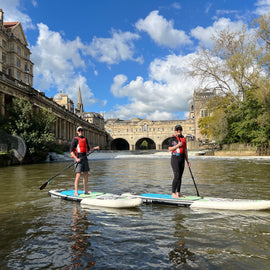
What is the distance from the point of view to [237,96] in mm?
32438

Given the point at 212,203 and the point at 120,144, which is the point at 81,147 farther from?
the point at 120,144

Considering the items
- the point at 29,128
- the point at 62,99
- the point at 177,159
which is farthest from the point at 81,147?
the point at 62,99

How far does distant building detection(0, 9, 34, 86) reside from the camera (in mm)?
Answer: 39938

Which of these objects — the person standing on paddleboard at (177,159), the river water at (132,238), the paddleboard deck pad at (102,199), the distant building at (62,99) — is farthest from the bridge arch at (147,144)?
the river water at (132,238)

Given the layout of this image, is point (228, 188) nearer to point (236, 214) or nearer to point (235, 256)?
point (236, 214)

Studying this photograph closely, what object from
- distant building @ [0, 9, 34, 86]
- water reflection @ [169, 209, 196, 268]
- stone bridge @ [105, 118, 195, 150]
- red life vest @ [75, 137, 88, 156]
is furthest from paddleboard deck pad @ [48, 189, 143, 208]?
stone bridge @ [105, 118, 195, 150]

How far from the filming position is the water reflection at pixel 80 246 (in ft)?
10.3

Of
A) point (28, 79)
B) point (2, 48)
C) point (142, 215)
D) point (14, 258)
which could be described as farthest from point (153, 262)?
point (28, 79)

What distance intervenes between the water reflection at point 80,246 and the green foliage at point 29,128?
60.8 ft

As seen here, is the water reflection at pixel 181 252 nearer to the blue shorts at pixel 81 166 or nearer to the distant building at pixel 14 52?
the blue shorts at pixel 81 166

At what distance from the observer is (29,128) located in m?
22.5

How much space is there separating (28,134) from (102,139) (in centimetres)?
6445

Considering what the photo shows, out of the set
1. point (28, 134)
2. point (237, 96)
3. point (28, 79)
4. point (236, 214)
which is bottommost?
point (236, 214)

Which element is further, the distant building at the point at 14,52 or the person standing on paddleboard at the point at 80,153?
the distant building at the point at 14,52
